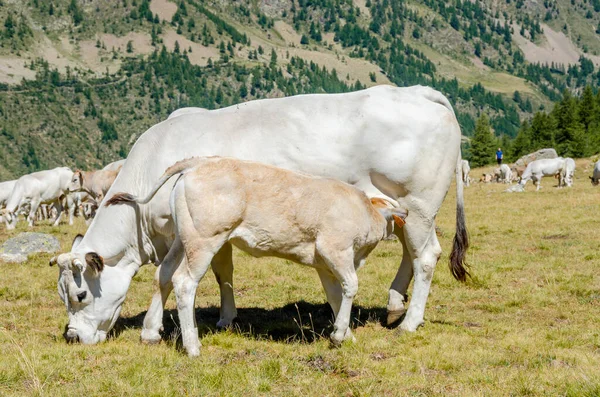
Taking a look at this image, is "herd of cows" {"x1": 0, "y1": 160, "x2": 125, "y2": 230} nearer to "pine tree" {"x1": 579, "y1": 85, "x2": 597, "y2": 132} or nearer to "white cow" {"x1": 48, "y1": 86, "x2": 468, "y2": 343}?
"white cow" {"x1": 48, "y1": 86, "x2": 468, "y2": 343}

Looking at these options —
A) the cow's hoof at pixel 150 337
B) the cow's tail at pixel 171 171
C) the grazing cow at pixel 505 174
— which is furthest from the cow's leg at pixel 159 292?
the grazing cow at pixel 505 174

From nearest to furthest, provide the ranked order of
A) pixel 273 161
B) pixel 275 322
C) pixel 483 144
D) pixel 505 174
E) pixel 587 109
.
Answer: pixel 273 161, pixel 275 322, pixel 505 174, pixel 587 109, pixel 483 144

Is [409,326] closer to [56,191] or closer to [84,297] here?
[84,297]

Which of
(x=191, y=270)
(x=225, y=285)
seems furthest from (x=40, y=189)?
(x=191, y=270)

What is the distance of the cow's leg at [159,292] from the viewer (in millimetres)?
8359

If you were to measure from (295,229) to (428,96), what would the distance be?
10.9ft

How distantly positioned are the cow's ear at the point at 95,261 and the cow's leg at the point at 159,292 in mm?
719

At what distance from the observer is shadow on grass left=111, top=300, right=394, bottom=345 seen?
30.0 ft

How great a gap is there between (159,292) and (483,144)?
9988 centimetres

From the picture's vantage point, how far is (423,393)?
6305mm

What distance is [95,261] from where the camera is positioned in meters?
8.30

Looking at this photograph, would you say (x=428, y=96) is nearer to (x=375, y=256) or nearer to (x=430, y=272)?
(x=430, y=272)

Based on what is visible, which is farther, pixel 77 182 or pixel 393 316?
pixel 77 182

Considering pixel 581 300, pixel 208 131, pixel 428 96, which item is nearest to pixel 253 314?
pixel 208 131
